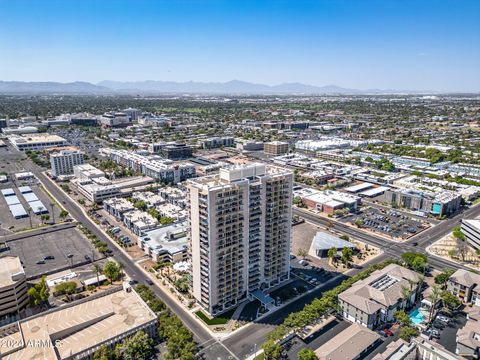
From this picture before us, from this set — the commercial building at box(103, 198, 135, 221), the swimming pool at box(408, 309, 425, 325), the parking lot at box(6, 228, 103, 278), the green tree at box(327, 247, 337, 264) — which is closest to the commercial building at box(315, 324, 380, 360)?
the swimming pool at box(408, 309, 425, 325)

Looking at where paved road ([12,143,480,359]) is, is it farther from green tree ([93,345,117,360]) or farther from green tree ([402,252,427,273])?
green tree ([93,345,117,360])

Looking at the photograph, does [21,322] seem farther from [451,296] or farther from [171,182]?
[171,182]

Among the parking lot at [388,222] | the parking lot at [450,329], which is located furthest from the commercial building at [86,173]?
the parking lot at [450,329]

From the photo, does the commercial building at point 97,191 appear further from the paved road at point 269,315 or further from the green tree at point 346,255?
the green tree at point 346,255

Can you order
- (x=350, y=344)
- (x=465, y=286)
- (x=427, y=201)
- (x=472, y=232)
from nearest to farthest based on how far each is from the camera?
1. (x=350, y=344)
2. (x=465, y=286)
3. (x=472, y=232)
4. (x=427, y=201)

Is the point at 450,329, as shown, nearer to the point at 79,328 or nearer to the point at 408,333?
the point at 408,333

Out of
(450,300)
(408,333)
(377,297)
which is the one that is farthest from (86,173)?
(450,300)
